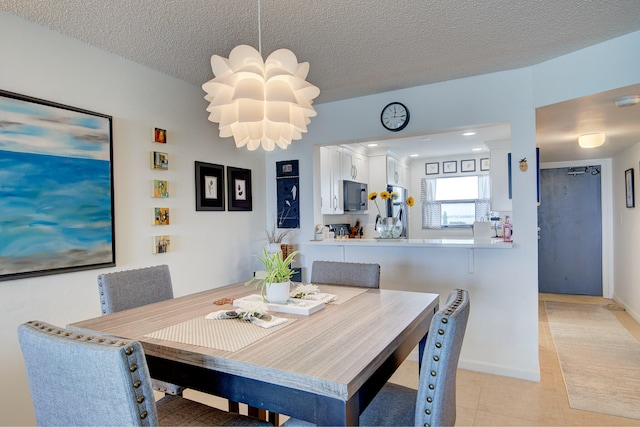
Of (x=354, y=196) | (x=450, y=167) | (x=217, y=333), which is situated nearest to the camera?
(x=217, y=333)

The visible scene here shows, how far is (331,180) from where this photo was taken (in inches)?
178

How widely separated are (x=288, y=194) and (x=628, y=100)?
2745 millimetres

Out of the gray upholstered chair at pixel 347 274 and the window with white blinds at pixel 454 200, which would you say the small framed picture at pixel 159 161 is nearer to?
the gray upholstered chair at pixel 347 274

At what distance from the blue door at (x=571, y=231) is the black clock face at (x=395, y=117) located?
3.61 m

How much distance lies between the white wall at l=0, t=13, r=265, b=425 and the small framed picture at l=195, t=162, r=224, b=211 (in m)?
0.06

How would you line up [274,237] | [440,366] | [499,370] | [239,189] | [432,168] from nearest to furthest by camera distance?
[440,366] < [499,370] < [239,189] < [274,237] < [432,168]

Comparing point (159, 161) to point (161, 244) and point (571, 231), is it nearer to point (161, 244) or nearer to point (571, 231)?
point (161, 244)

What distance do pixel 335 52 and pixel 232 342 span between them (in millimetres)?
1959

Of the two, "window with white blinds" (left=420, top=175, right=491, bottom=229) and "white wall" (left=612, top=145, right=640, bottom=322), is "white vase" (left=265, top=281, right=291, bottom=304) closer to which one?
"white wall" (left=612, top=145, right=640, bottom=322)

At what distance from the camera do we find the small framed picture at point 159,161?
266cm

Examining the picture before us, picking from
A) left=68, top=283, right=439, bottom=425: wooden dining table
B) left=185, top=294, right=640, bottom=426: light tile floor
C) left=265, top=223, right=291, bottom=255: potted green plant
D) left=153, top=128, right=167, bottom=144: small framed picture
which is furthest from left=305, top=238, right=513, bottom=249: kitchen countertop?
left=153, top=128, right=167, bottom=144: small framed picture

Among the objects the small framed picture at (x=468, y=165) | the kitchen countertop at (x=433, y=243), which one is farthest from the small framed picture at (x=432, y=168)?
the kitchen countertop at (x=433, y=243)

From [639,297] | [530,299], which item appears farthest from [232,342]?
[639,297]

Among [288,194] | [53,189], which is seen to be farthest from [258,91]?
[288,194]
